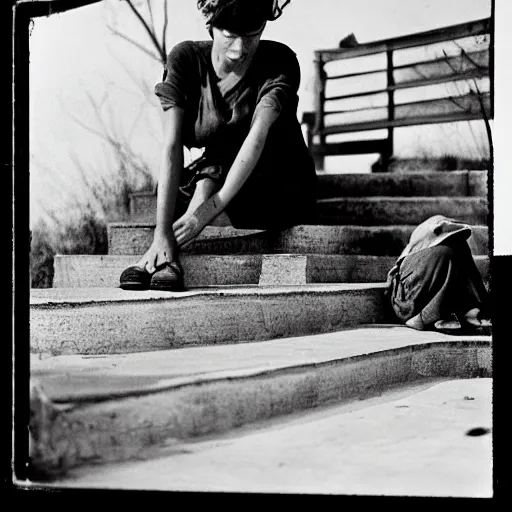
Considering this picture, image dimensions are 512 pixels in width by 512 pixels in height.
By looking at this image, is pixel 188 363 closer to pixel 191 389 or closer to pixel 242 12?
pixel 191 389

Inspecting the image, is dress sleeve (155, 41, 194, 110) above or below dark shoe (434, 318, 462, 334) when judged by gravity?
above

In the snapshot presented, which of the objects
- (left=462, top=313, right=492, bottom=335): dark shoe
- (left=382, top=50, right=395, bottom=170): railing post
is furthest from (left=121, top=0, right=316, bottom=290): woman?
(left=462, top=313, right=492, bottom=335): dark shoe

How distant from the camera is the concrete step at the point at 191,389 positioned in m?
1.78

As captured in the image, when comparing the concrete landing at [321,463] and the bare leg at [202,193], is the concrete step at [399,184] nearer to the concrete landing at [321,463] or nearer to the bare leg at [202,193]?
the bare leg at [202,193]

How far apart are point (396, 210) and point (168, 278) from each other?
3.02ft

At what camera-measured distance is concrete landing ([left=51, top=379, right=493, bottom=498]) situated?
181 centimetres

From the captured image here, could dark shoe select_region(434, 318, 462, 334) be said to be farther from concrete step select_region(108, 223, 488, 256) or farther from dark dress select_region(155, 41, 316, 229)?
dark dress select_region(155, 41, 316, 229)

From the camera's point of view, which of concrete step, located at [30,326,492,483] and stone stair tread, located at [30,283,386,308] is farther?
stone stair tread, located at [30,283,386,308]

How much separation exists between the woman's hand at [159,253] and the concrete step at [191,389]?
35cm

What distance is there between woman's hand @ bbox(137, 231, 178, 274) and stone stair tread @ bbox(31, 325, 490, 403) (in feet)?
1.10

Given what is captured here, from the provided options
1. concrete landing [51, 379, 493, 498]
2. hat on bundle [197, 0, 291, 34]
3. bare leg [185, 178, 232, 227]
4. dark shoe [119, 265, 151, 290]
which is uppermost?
hat on bundle [197, 0, 291, 34]

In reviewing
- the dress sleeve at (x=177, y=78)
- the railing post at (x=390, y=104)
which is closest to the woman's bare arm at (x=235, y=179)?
the dress sleeve at (x=177, y=78)

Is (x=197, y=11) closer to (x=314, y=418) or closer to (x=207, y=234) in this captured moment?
(x=207, y=234)

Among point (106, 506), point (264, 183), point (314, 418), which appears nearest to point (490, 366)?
point (314, 418)
